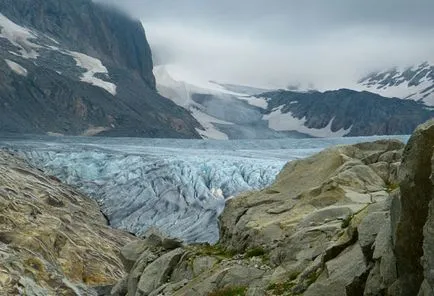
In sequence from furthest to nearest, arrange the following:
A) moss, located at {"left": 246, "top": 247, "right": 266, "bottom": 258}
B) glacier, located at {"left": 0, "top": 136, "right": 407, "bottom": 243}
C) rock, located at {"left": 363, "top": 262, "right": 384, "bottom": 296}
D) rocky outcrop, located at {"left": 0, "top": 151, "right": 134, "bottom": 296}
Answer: glacier, located at {"left": 0, "top": 136, "right": 407, "bottom": 243}
rocky outcrop, located at {"left": 0, "top": 151, "right": 134, "bottom": 296}
moss, located at {"left": 246, "top": 247, "right": 266, "bottom": 258}
rock, located at {"left": 363, "top": 262, "right": 384, "bottom": 296}

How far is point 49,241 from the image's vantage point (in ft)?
119

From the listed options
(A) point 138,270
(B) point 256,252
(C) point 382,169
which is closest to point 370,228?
(B) point 256,252

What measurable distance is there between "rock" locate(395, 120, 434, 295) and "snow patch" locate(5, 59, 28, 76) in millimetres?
186217

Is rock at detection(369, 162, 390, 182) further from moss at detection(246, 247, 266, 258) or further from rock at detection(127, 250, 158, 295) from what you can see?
rock at detection(127, 250, 158, 295)

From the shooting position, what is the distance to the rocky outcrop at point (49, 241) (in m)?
27.3

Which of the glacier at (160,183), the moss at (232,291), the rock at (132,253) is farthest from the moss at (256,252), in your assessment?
the glacier at (160,183)

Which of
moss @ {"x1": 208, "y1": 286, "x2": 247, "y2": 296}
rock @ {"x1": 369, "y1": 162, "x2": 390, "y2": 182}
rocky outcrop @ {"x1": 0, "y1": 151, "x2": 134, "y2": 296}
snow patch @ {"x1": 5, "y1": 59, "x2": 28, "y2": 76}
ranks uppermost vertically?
snow patch @ {"x1": 5, "y1": 59, "x2": 28, "y2": 76}

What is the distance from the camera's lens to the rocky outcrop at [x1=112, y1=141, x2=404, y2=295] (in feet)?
38.3

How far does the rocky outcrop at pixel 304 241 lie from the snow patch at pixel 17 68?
170m

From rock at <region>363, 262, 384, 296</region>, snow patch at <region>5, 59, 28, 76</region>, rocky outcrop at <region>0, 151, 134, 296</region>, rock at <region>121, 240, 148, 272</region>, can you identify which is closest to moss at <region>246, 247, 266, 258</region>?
rock at <region>363, 262, 384, 296</region>

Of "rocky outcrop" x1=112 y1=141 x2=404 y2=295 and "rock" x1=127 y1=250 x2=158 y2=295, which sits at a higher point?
"rocky outcrop" x1=112 y1=141 x2=404 y2=295

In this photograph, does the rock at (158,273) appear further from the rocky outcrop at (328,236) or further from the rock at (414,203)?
the rock at (414,203)

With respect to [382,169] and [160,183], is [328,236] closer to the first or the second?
[382,169]

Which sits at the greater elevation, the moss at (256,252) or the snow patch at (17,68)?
the snow patch at (17,68)
